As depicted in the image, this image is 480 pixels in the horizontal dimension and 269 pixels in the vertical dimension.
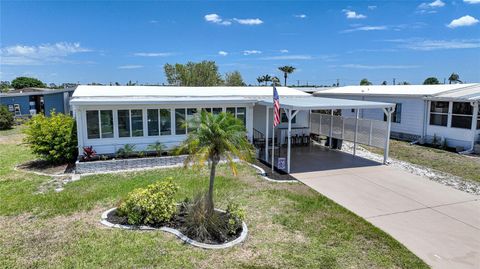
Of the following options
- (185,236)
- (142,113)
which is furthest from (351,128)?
(185,236)

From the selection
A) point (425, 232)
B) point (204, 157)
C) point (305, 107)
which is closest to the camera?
point (204, 157)

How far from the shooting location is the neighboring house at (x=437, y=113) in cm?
1552

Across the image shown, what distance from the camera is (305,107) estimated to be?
37.2ft

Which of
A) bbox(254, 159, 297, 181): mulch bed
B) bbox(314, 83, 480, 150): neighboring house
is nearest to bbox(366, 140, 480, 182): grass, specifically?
bbox(314, 83, 480, 150): neighboring house

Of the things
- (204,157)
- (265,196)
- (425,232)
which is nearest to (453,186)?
(425,232)

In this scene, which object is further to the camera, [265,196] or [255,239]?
[265,196]

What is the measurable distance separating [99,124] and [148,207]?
22.9 ft

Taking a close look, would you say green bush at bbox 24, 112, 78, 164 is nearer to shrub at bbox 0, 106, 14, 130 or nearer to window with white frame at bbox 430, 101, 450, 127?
shrub at bbox 0, 106, 14, 130

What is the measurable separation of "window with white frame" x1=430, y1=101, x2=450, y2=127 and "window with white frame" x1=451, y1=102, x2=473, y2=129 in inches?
16.1

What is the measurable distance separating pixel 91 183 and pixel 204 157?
5.56 metres

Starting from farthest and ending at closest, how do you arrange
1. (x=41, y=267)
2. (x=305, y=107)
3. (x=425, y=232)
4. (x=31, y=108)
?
(x=31, y=108)
(x=305, y=107)
(x=425, y=232)
(x=41, y=267)

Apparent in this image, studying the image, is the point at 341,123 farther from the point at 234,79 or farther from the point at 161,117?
the point at 234,79

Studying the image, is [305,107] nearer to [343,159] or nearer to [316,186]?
[316,186]

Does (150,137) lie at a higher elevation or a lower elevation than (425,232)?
higher
